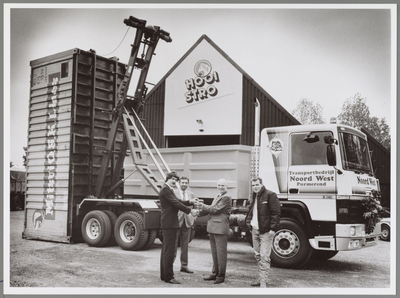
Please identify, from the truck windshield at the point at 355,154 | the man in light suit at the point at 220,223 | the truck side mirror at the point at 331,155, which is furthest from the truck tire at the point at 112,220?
the truck windshield at the point at 355,154

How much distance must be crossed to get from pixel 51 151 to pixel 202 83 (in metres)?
3.39

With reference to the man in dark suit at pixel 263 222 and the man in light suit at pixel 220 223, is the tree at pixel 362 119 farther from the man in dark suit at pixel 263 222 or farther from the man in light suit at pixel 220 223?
the man in light suit at pixel 220 223

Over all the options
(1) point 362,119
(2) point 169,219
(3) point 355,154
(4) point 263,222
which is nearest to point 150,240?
(2) point 169,219

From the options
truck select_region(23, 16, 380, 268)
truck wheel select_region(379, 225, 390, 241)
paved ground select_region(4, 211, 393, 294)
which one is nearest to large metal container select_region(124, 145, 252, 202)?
truck select_region(23, 16, 380, 268)

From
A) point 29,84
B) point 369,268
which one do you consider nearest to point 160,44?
point 29,84

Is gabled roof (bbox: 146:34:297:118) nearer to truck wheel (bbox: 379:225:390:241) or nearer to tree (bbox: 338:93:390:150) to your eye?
tree (bbox: 338:93:390:150)

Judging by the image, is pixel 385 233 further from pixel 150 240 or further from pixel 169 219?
pixel 150 240

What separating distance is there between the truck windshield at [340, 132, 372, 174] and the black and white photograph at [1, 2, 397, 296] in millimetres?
32

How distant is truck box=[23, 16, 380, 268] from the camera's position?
27.5 feet

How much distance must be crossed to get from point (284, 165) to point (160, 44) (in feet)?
11.3

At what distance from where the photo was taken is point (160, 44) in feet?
31.6

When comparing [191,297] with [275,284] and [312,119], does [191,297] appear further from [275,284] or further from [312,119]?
[312,119]

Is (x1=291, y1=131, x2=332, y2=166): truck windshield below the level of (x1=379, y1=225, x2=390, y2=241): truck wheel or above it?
above

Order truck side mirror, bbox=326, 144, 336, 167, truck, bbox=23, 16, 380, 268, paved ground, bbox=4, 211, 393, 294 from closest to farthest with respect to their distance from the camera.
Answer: paved ground, bbox=4, 211, 393, 294, truck side mirror, bbox=326, 144, 336, 167, truck, bbox=23, 16, 380, 268
